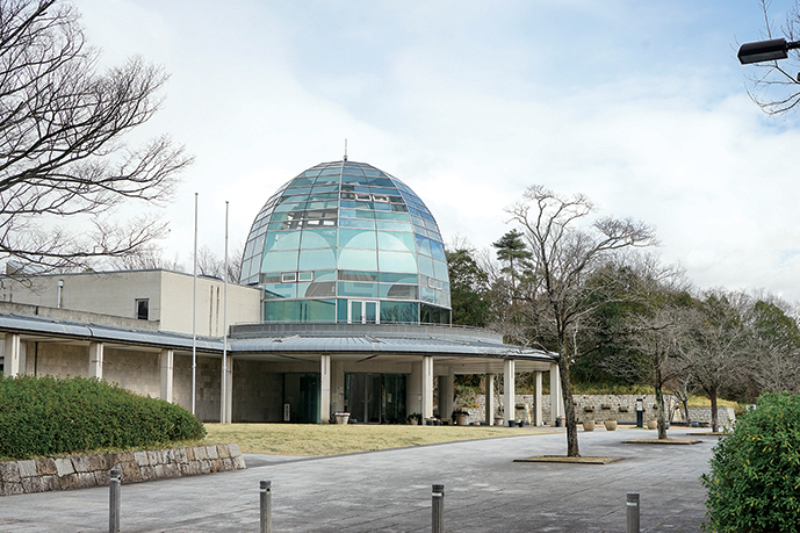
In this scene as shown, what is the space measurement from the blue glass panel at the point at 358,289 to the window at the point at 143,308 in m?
10.5

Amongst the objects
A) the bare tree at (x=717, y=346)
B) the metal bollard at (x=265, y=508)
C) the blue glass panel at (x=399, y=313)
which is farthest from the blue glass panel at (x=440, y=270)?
the metal bollard at (x=265, y=508)

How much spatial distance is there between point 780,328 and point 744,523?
67169 mm

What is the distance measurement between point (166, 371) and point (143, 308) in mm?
4222

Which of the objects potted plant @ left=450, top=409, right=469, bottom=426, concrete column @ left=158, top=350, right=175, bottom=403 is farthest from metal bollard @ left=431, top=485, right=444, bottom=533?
potted plant @ left=450, top=409, right=469, bottom=426

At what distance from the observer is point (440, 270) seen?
50.2m

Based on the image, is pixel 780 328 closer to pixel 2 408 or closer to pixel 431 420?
pixel 431 420

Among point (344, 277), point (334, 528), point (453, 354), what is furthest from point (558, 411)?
point (334, 528)

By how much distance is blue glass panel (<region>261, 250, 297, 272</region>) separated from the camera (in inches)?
1828

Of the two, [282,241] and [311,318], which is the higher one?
[282,241]

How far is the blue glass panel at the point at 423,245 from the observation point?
158 ft

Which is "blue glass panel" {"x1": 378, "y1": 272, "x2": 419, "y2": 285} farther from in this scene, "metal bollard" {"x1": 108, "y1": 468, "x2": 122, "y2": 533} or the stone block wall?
"metal bollard" {"x1": 108, "y1": 468, "x2": 122, "y2": 533}

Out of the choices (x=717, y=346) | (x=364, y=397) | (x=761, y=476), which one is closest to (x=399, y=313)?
(x=364, y=397)

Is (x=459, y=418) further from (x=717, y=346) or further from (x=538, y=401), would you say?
(x=717, y=346)

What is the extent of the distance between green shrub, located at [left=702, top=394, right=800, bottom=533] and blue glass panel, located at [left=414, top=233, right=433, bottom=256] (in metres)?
39.9
